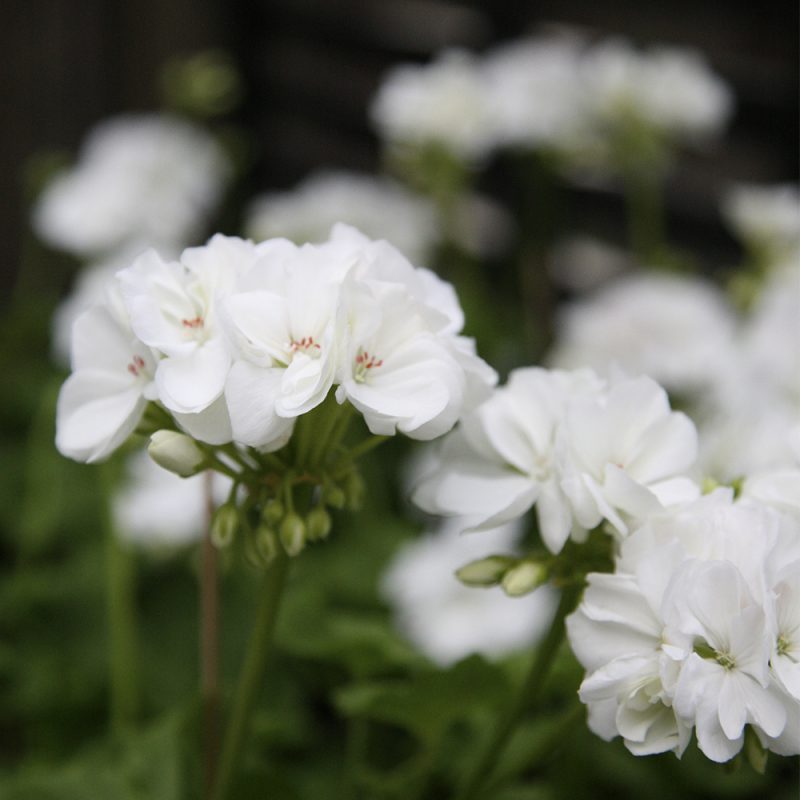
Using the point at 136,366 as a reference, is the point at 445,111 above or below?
below

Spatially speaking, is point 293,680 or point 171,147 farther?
point 171,147

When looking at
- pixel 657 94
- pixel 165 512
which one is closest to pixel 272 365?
pixel 165 512

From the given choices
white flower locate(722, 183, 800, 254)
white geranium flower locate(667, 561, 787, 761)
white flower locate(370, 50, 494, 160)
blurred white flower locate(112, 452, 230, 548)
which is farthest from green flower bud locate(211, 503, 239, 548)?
white flower locate(370, 50, 494, 160)

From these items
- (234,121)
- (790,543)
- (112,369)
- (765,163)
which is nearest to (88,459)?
(112,369)

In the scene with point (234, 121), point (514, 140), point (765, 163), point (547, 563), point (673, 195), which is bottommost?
point (234, 121)

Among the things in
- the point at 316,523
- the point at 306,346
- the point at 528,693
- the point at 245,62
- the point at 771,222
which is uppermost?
the point at 306,346

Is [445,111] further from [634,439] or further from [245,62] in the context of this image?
[245,62]

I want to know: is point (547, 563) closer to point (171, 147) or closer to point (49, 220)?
point (49, 220)
